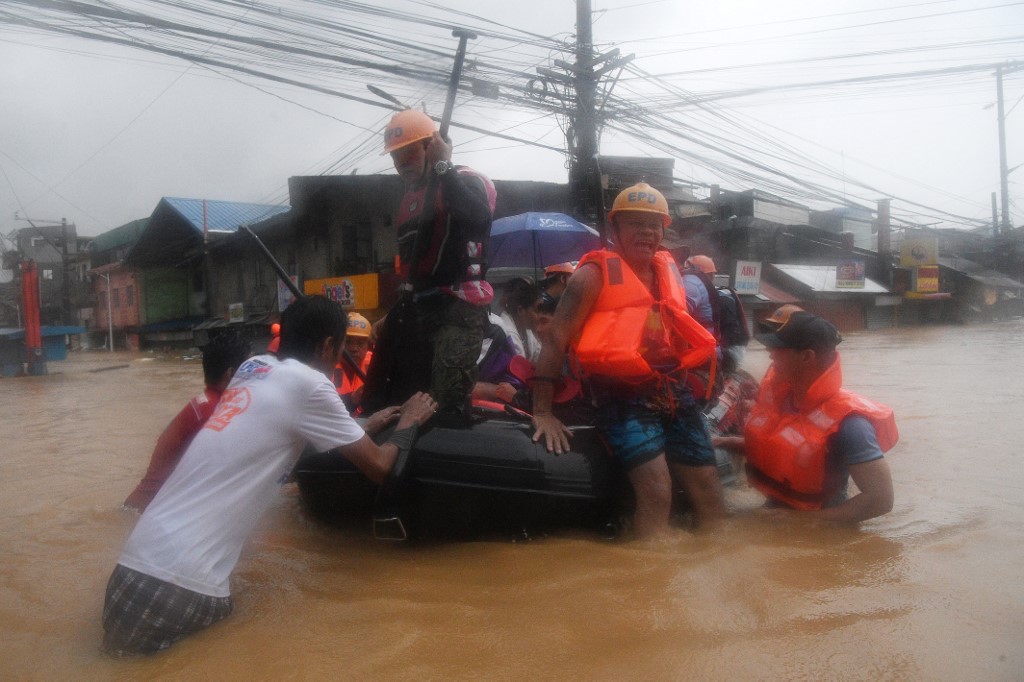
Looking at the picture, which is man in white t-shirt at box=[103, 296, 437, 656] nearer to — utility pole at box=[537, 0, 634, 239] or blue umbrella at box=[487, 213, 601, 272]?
blue umbrella at box=[487, 213, 601, 272]

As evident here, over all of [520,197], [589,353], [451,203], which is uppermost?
[520,197]

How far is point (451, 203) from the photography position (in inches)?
137

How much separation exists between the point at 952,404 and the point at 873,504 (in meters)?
6.08

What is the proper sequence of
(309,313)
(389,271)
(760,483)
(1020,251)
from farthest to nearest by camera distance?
1. (1020,251)
2. (389,271)
3. (760,483)
4. (309,313)

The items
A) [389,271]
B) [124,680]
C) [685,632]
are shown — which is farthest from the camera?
[389,271]

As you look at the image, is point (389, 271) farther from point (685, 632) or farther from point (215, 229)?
point (685, 632)

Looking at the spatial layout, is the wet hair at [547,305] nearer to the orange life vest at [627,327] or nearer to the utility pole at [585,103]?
the orange life vest at [627,327]

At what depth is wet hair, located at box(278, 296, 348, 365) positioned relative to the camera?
2.83m

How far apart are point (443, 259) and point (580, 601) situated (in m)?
1.60

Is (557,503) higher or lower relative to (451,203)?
lower

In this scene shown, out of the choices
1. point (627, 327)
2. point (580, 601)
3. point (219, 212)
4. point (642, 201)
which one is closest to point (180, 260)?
point (219, 212)

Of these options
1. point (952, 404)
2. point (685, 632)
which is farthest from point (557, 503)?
point (952, 404)

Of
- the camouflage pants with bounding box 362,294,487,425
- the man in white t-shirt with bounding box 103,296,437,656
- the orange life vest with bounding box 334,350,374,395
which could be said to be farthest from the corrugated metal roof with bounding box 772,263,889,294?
the man in white t-shirt with bounding box 103,296,437,656

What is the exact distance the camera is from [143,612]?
245 centimetres
